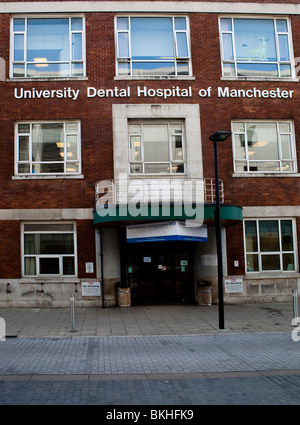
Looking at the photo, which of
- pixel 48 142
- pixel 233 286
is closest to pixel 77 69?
pixel 48 142

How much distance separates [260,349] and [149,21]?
13.4 meters

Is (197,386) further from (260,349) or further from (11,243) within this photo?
(11,243)

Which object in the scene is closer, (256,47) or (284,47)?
(256,47)

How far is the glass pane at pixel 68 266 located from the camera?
15039 millimetres

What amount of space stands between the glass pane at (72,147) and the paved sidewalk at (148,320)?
584 centimetres

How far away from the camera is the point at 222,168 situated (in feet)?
51.4

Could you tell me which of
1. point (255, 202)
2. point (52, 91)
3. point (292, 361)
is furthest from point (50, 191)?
point (292, 361)

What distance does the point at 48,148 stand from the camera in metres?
15.5

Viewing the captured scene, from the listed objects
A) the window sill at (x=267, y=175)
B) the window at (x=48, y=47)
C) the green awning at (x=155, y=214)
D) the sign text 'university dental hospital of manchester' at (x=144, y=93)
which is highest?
the window at (x=48, y=47)

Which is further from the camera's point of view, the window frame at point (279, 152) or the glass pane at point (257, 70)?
the glass pane at point (257, 70)

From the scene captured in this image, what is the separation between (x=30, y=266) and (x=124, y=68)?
28.6ft

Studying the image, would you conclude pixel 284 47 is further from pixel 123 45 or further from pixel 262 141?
pixel 123 45

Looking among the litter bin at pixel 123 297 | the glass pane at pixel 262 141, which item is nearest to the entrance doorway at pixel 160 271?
the litter bin at pixel 123 297

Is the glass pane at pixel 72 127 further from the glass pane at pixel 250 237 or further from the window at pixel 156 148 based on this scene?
the glass pane at pixel 250 237
